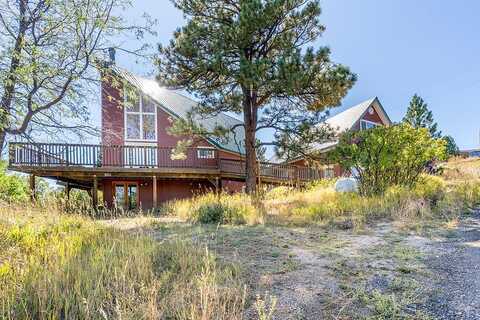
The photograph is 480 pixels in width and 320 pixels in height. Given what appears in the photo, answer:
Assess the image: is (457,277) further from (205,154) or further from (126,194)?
(126,194)

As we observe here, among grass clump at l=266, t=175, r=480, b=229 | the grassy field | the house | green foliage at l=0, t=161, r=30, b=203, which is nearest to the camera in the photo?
the grassy field

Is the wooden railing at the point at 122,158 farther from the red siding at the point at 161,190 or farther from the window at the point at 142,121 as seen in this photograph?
the window at the point at 142,121

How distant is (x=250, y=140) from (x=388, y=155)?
4631 millimetres

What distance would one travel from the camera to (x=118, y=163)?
1407 cm

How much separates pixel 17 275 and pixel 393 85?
21.0 m

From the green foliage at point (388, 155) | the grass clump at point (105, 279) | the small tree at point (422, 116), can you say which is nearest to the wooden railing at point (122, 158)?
the green foliage at point (388, 155)

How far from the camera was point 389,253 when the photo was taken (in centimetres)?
428

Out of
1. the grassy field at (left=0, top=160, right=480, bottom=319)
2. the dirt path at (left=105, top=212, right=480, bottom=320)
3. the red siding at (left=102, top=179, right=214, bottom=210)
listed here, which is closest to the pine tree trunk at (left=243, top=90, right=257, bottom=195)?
the grassy field at (left=0, top=160, right=480, bottom=319)

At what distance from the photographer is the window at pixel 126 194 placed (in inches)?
629

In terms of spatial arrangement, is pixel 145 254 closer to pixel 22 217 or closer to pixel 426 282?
pixel 22 217

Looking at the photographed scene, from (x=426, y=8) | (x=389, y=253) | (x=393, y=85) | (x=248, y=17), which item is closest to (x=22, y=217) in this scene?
(x=389, y=253)

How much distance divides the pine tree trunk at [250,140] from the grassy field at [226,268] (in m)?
4.58

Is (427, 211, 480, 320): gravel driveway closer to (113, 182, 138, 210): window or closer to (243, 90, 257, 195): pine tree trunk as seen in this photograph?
(243, 90, 257, 195): pine tree trunk

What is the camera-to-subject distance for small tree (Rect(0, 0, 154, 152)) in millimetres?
6887
